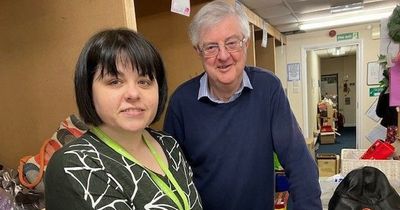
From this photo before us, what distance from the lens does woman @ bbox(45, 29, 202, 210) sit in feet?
2.06

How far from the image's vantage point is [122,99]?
0.71 m

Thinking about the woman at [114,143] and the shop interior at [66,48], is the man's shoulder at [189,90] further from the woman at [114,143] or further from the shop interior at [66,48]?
the woman at [114,143]

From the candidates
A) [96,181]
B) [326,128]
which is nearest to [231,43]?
[96,181]

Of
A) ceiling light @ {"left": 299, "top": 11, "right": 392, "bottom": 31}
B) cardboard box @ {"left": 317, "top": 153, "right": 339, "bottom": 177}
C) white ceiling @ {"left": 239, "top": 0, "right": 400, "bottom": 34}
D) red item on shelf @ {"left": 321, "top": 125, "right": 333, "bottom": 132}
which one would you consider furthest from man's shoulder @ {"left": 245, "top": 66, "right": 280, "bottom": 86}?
red item on shelf @ {"left": 321, "top": 125, "right": 333, "bottom": 132}

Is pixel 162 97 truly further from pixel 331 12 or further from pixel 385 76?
pixel 331 12

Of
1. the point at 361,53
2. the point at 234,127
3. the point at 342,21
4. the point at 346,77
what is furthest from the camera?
the point at 346,77

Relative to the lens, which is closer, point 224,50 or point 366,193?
point 224,50

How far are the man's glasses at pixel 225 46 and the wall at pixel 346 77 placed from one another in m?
10.4

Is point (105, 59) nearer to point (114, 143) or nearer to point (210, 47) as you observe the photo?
point (114, 143)

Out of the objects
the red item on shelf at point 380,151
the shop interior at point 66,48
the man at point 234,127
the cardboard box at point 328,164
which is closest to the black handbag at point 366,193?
the shop interior at point 66,48

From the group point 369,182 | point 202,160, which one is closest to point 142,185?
point 202,160

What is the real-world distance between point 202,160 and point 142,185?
20.8 inches

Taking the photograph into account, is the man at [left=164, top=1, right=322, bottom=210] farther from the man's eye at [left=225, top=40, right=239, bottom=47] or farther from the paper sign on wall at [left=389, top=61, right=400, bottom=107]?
the paper sign on wall at [left=389, top=61, right=400, bottom=107]

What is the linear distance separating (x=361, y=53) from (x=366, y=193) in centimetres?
444
